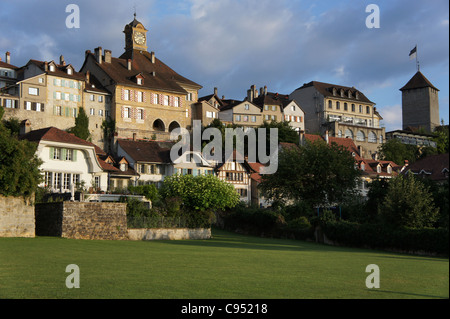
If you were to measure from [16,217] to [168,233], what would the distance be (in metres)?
Answer: 14.4

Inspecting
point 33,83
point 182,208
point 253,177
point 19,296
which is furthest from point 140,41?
point 19,296

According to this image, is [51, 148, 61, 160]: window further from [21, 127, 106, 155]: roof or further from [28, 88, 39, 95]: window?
[28, 88, 39, 95]: window

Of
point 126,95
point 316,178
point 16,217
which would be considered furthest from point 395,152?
point 16,217

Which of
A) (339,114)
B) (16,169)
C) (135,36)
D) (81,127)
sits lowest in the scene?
(16,169)

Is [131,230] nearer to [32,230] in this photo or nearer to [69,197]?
[69,197]

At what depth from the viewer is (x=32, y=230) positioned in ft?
124

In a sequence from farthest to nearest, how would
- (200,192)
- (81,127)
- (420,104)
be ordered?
1. (420,104)
2. (81,127)
3. (200,192)

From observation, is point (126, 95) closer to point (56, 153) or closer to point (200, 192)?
point (56, 153)

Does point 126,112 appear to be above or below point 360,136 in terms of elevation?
above

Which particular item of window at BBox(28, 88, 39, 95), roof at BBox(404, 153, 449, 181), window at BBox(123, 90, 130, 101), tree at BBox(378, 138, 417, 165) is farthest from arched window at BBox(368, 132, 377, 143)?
window at BBox(28, 88, 39, 95)

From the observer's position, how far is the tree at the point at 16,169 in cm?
3619

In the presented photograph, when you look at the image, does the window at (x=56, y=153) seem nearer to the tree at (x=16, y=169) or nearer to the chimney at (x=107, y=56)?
the tree at (x=16, y=169)

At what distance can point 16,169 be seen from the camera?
36.2 m

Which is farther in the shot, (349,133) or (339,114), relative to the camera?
(339,114)
